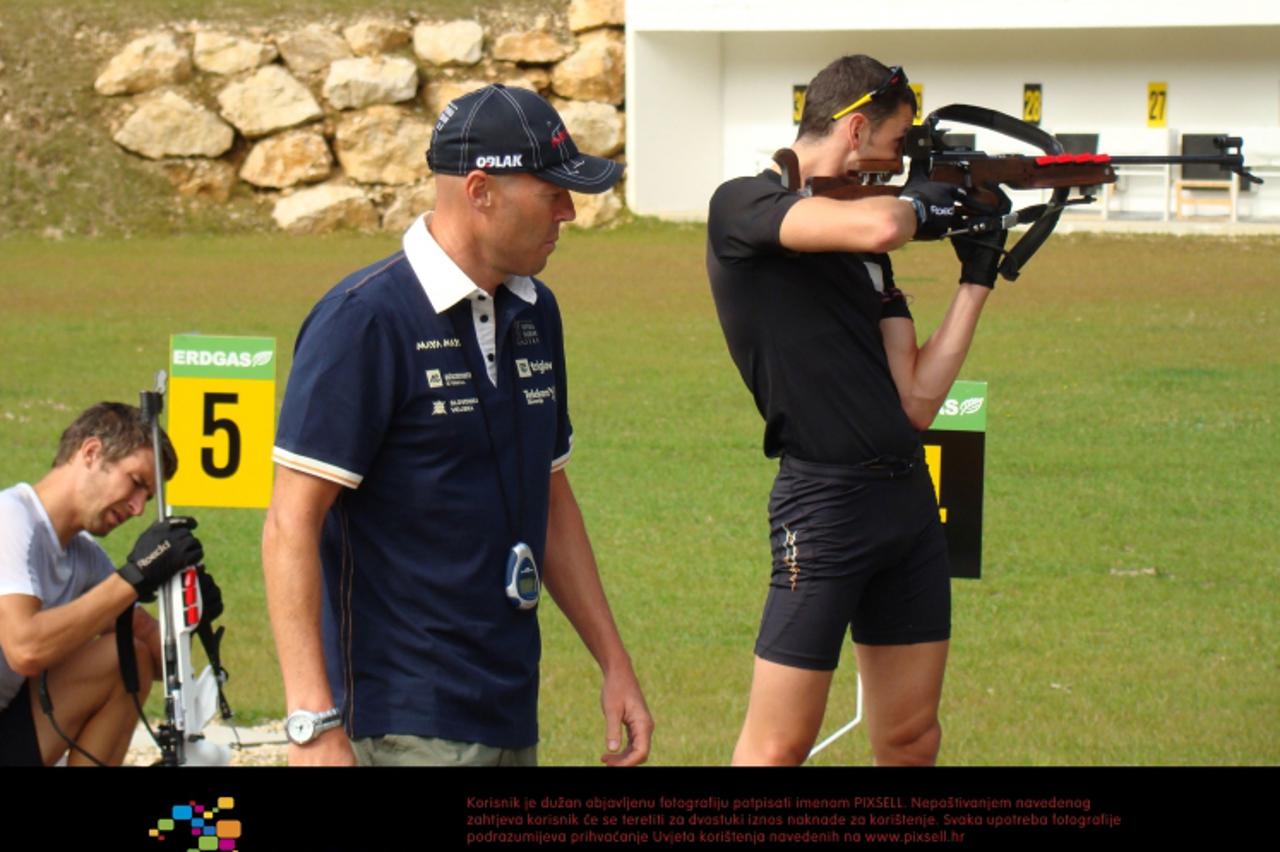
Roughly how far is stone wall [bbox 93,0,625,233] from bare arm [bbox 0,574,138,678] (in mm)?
26470

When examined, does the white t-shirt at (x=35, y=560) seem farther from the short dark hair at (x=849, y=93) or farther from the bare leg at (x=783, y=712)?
the short dark hair at (x=849, y=93)

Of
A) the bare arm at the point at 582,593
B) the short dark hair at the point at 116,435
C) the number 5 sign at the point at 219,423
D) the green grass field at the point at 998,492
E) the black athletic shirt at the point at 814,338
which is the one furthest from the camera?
the green grass field at the point at 998,492

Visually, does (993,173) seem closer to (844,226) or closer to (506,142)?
(844,226)

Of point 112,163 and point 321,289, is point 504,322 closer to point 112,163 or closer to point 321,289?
point 321,289

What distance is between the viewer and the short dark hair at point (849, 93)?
4375 mm

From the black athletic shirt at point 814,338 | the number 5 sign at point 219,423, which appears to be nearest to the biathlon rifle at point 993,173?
the black athletic shirt at point 814,338

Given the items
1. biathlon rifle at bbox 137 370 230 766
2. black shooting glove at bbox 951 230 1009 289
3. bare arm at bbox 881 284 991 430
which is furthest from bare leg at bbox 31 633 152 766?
black shooting glove at bbox 951 230 1009 289

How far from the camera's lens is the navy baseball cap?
3367 mm

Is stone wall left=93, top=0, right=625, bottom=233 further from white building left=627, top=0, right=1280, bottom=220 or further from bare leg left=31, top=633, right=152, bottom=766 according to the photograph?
bare leg left=31, top=633, right=152, bottom=766

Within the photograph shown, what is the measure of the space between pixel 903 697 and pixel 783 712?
1.11ft

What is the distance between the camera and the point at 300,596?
3258 millimetres

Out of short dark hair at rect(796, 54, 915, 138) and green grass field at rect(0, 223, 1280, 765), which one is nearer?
short dark hair at rect(796, 54, 915, 138)

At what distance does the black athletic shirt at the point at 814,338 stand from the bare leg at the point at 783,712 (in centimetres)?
54

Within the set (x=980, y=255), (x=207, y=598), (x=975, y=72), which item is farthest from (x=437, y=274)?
(x=975, y=72)
